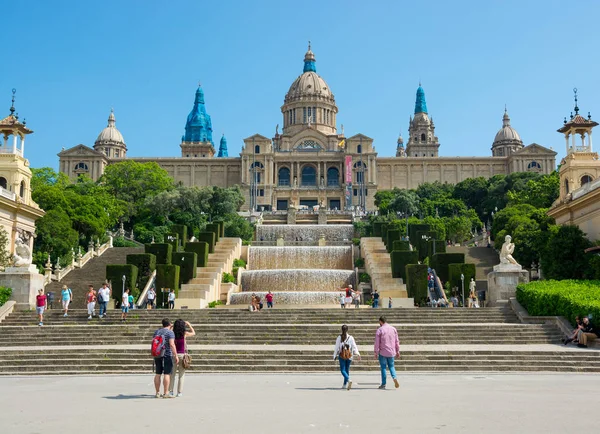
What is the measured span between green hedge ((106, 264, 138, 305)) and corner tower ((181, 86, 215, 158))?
11565cm

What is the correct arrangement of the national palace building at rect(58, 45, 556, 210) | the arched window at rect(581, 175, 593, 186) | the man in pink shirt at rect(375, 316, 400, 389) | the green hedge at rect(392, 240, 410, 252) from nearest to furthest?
the man in pink shirt at rect(375, 316, 400, 389)
the arched window at rect(581, 175, 593, 186)
the green hedge at rect(392, 240, 410, 252)
the national palace building at rect(58, 45, 556, 210)

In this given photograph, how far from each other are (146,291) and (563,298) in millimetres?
20491

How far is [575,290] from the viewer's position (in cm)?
2459

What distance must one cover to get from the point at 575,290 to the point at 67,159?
10584 cm

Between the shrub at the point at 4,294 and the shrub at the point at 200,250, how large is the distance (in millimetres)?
14826

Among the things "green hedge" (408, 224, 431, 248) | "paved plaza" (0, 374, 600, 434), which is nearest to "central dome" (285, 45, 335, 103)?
"green hedge" (408, 224, 431, 248)

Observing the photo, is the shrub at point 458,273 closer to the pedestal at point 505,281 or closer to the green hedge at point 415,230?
the pedestal at point 505,281

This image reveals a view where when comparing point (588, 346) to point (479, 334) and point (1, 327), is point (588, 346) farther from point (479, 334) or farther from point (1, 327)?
point (1, 327)

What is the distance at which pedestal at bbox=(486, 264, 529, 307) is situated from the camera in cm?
2831

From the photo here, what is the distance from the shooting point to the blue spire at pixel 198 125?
159375mm

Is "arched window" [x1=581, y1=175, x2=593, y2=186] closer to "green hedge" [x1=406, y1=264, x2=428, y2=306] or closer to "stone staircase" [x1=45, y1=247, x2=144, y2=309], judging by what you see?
"green hedge" [x1=406, y1=264, x2=428, y2=306]

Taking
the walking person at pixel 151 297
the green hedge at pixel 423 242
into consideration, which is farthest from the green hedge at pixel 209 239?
the walking person at pixel 151 297

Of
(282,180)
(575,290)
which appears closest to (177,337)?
(575,290)

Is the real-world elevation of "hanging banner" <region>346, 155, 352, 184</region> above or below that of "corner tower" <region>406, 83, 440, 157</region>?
below
